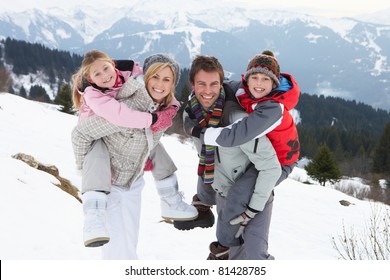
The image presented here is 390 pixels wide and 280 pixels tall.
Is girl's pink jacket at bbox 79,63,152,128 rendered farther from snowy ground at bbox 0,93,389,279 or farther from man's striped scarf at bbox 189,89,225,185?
snowy ground at bbox 0,93,389,279

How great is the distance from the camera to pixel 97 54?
306 cm

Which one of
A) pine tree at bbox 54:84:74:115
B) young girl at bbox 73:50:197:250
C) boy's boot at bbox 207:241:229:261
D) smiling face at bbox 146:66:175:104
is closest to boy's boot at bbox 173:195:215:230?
boy's boot at bbox 207:241:229:261

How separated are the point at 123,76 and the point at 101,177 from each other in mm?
1001

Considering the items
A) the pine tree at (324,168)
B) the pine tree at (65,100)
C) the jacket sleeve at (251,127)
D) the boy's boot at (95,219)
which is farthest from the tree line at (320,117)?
the boy's boot at (95,219)

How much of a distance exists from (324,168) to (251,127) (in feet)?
97.7

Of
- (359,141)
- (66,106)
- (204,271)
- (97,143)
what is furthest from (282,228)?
(359,141)

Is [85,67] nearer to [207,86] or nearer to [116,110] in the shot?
[116,110]

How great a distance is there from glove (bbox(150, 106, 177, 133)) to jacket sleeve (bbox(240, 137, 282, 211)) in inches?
29.7

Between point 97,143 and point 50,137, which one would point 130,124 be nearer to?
point 97,143

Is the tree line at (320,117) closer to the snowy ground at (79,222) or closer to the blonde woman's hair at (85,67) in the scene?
the snowy ground at (79,222)

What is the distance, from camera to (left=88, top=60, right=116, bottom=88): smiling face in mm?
2984

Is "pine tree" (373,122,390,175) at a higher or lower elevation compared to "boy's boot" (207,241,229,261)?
lower

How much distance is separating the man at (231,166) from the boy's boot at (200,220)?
0.29 m

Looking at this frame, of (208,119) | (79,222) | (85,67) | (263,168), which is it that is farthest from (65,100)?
(263,168)
